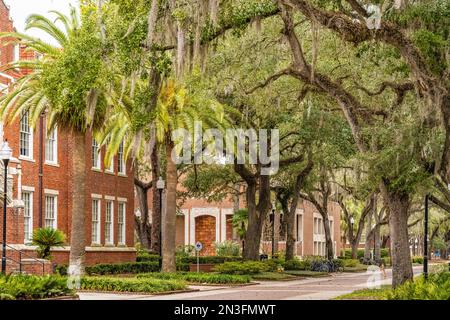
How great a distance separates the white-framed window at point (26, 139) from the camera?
3959cm

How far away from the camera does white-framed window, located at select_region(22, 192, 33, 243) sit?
39.3 meters

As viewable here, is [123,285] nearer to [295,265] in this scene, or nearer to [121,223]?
[121,223]

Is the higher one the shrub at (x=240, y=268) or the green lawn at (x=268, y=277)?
the shrub at (x=240, y=268)

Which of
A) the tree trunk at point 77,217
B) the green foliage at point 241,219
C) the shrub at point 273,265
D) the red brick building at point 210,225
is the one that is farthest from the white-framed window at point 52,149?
the red brick building at point 210,225

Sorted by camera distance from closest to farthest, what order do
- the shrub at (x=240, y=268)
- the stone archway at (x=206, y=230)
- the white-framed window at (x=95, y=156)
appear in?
the shrub at (x=240, y=268), the white-framed window at (x=95, y=156), the stone archway at (x=206, y=230)

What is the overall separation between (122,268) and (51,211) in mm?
4362

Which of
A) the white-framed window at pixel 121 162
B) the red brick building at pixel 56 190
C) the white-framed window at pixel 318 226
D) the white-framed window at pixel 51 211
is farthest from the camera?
the white-framed window at pixel 318 226

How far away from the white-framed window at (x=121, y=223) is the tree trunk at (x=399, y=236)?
78.4ft

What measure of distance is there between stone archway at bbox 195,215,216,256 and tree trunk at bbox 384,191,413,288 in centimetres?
5369

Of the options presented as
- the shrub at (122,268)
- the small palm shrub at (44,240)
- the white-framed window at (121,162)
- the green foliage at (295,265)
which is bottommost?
the green foliage at (295,265)

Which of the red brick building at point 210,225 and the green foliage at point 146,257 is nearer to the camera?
the green foliage at point 146,257

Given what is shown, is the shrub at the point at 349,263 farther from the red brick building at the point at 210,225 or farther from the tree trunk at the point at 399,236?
the tree trunk at the point at 399,236
